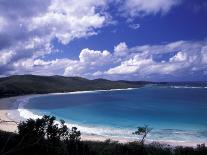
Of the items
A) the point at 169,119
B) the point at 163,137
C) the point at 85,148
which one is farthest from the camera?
the point at 169,119

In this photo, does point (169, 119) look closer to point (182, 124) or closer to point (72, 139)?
point (182, 124)

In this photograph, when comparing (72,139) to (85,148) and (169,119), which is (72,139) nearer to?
(85,148)

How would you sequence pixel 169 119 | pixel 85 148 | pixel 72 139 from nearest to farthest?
1. pixel 85 148
2. pixel 72 139
3. pixel 169 119

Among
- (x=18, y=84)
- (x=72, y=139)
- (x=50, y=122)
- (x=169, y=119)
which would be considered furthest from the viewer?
(x=18, y=84)

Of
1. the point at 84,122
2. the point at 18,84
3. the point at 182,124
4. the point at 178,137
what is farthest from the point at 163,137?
the point at 18,84

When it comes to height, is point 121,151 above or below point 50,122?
below

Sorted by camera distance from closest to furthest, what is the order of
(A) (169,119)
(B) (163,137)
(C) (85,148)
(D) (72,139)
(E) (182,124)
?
(C) (85,148) < (D) (72,139) < (B) (163,137) < (E) (182,124) < (A) (169,119)

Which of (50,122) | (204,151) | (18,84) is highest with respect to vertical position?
(18,84)

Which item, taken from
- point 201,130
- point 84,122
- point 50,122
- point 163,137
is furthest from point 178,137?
point 50,122

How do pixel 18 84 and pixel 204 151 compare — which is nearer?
pixel 204 151
